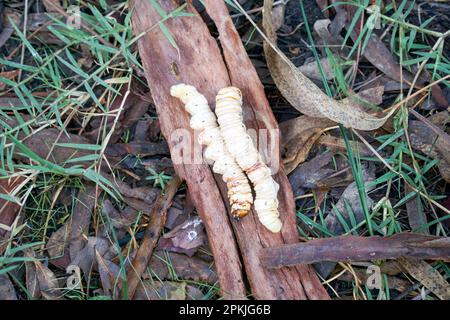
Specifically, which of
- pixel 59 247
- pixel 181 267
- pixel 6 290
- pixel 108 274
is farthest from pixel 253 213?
pixel 6 290

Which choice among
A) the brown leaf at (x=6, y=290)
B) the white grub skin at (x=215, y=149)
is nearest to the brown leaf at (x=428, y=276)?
the white grub skin at (x=215, y=149)

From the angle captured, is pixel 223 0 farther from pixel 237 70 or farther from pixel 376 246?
pixel 376 246

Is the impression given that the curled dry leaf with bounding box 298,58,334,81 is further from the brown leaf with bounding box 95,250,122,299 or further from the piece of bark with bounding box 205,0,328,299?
the brown leaf with bounding box 95,250,122,299

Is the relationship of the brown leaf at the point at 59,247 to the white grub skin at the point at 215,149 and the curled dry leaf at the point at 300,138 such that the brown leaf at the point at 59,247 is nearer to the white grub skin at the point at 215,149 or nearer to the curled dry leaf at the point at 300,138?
the white grub skin at the point at 215,149

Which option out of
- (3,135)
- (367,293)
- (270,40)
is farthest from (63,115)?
(367,293)

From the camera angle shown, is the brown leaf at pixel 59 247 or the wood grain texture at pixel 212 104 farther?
the brown leaf at pixel 59 247

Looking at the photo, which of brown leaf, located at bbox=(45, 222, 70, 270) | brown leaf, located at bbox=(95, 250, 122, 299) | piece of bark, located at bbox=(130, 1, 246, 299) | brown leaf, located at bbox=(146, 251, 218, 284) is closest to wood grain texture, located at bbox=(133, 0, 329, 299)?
piece of bark, located at bbox=(130, 1, 246, 299)
